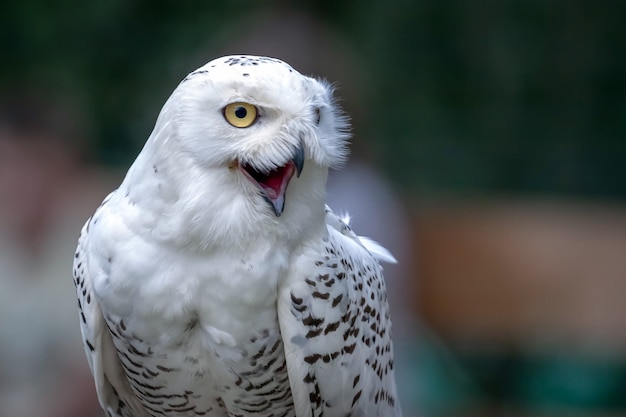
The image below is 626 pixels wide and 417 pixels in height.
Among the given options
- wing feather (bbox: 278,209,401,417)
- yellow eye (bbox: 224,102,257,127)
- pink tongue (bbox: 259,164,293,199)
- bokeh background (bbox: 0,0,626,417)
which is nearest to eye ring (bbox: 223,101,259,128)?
yellow eye (bbox: 224,102,257,127)

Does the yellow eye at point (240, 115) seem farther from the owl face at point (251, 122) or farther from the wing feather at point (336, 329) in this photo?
the wing feather at point (336, 329)

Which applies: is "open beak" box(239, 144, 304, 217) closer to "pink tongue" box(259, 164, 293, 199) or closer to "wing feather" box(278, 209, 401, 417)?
"pink tongue" box(259, 164, 293, 199)

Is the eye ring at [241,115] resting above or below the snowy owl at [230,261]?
above

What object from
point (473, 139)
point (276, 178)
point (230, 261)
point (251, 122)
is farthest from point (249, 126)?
point (473, 139)

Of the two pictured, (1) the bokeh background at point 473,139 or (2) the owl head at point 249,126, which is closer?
(2) the owl head at point 249,126

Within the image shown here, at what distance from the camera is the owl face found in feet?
6.09

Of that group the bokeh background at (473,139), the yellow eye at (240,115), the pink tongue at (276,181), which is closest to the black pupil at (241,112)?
the yellow eye at (240,115)

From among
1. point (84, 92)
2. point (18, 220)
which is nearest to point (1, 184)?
point (18, 220)

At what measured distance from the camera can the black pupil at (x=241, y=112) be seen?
1872mm

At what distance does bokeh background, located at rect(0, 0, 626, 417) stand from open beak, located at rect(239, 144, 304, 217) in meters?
2.37

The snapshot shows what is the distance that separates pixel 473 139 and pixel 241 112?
13.3 feet

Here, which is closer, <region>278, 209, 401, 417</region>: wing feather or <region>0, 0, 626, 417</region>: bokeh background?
<region>278, 209, 401, 417</region>: wing feather

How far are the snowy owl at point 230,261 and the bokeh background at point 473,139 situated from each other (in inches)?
84.2

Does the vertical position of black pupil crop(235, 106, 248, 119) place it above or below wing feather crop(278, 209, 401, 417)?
above
